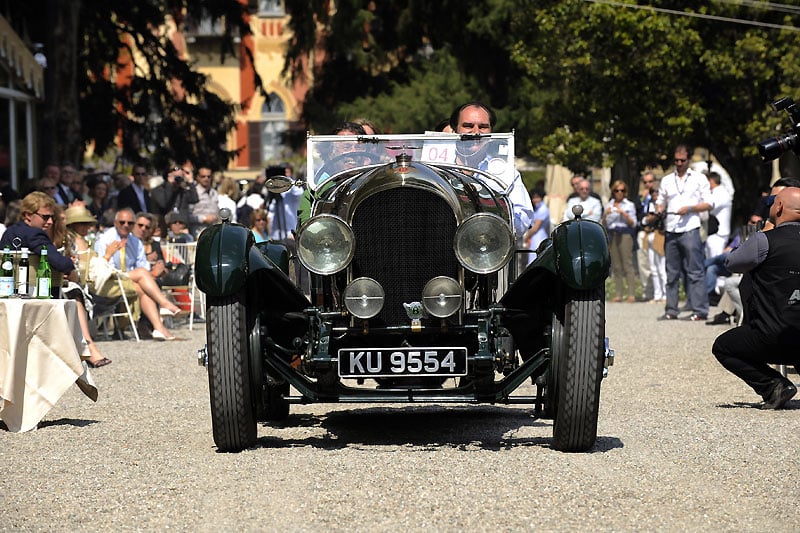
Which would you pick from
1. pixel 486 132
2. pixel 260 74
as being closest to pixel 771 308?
pixel 486 132

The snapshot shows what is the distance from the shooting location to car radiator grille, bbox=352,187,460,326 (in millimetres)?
8086

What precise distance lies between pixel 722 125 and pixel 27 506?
1021 inches

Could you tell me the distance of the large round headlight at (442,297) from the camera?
7867mm

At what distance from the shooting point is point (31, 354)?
9.42 meters

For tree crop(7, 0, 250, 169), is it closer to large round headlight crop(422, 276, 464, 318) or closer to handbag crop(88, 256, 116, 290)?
handbag crop(88, 256, 116, 290)

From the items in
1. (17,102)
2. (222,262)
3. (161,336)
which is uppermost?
(17,102)

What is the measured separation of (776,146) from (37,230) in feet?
19.1

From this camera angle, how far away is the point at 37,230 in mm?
12430

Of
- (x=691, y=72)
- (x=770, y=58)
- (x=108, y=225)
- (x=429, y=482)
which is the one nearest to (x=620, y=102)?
(x=691, y=72)

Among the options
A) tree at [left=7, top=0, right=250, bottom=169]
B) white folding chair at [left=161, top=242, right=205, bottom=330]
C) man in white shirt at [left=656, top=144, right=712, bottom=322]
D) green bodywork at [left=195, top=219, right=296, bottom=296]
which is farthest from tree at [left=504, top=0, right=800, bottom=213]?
green bodywork at [left=195, top=219, right=296, bottom=296]

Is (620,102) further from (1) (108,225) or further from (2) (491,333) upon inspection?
(2) (491,333)

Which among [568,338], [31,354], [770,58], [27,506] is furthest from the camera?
[770,58]

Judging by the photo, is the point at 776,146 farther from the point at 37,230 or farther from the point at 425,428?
the point at 37,230

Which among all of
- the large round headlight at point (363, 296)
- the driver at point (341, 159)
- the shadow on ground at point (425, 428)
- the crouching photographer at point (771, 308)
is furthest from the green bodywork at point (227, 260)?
the crouching photographer at point (771, 308)
